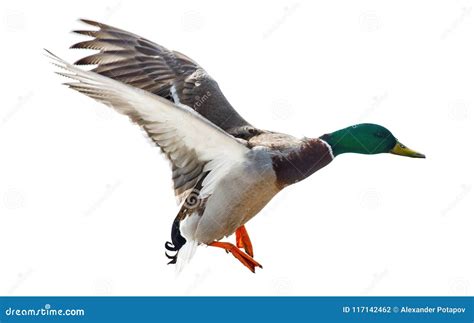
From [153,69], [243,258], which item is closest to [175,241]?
[243,258]

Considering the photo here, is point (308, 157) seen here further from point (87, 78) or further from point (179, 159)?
point (87, 78)

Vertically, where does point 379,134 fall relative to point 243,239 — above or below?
above

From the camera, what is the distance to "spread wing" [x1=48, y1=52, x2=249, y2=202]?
5988 millimetres

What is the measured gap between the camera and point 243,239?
7.40m

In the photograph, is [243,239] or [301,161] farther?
[243,239]

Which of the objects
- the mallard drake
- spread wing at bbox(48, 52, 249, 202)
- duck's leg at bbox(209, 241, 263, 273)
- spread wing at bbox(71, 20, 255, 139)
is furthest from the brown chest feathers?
spread wing at bbox(71, 20, 255, 139)

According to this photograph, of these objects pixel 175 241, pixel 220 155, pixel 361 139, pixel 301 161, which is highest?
pixel 361 139

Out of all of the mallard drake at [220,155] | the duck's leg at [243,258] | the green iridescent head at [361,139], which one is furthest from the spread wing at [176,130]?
the green iridescent head at [361,139]

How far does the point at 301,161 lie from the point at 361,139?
1.68ft

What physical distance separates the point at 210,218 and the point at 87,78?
4.54 feet

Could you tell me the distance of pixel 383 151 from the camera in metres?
6.86

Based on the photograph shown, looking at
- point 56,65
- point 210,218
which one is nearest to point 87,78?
point 56,65

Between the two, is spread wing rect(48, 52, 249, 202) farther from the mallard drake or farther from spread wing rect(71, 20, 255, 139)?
spread wing rect(71, 20, 255, 139)

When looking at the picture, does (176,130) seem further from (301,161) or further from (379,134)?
(379,134)
